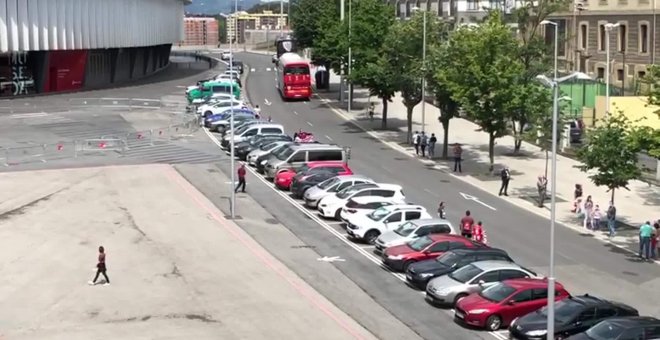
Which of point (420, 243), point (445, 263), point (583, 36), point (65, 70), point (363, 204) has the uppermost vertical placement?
point (583, 36)

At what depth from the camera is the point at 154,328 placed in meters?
25.2

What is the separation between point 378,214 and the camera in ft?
117

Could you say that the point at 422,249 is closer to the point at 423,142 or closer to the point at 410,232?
the point at 410,232

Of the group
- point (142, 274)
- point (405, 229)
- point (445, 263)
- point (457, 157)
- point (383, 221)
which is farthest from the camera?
point (457, 157)

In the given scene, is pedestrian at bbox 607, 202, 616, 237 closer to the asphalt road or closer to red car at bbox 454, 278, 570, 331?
the asphalt road

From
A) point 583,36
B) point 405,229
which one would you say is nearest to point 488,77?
point 405,229

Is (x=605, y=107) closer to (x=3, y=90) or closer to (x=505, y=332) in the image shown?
(x=505, y=332)

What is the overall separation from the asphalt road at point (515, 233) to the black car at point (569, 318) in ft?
11.6

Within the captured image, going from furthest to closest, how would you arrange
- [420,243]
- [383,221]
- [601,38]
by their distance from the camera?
1. [601,38]
2. [383,221]
3. [420,243]

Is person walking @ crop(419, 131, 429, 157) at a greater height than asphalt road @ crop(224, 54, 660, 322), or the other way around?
person walking @ crop(419, 131, 429, 157)

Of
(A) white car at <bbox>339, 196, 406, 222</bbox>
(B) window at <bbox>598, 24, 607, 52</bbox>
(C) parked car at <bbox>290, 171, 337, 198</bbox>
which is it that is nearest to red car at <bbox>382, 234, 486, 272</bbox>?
(A) white car at <bbox>339, 196, 406, 222</bbox>

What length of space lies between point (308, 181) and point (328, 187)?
2124mm

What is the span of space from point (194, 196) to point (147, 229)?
663 cm

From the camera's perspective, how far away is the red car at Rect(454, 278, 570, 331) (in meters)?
25.8
